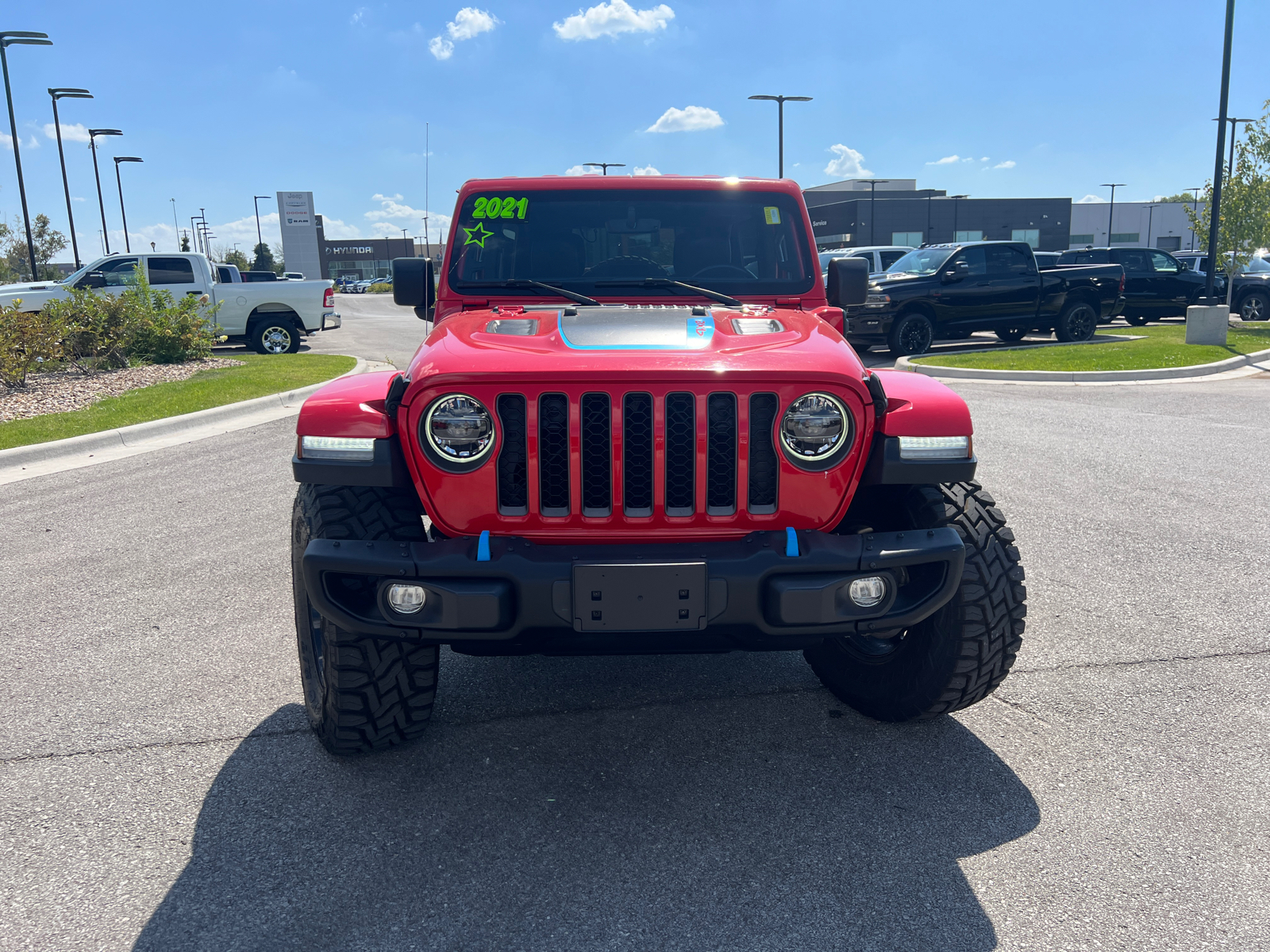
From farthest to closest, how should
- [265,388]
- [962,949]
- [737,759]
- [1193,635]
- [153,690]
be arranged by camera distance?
1. [265,388]
2. [1193,635]
3. [153,690]
4. [737,759]
5. [962,949]

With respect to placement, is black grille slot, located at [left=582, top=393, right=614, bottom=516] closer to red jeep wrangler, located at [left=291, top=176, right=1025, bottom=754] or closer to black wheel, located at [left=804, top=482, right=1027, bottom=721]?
red jeep wrangler, located at [left=291, top=176, right=1025, bottom=754]

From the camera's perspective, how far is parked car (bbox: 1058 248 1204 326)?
71.2 feet

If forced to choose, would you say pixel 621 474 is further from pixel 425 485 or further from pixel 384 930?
pixel 384 930

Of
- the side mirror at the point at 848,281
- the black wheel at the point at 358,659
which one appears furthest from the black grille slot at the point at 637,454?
the side mirror at the point at 848,281

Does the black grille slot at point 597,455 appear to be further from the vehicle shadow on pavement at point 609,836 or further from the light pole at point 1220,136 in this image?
the light pole at point 1220,136

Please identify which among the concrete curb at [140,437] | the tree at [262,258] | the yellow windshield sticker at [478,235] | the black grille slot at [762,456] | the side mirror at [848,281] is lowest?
the concrete curb at [140,437]

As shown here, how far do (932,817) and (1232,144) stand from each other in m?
23.9

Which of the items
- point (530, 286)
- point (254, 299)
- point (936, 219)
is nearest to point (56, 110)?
point (254, 299)

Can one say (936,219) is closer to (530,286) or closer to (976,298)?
(976,298)

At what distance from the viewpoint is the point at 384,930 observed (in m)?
2.37

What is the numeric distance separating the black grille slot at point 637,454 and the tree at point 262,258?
87.0 metres

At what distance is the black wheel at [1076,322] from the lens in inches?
694

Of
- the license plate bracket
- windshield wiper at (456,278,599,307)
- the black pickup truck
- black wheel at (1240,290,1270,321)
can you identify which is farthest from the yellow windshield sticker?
black wheel at (1240,290,1270,321)

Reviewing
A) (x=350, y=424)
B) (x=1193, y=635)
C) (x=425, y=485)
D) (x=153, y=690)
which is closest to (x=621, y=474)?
(x=425, y=485)
